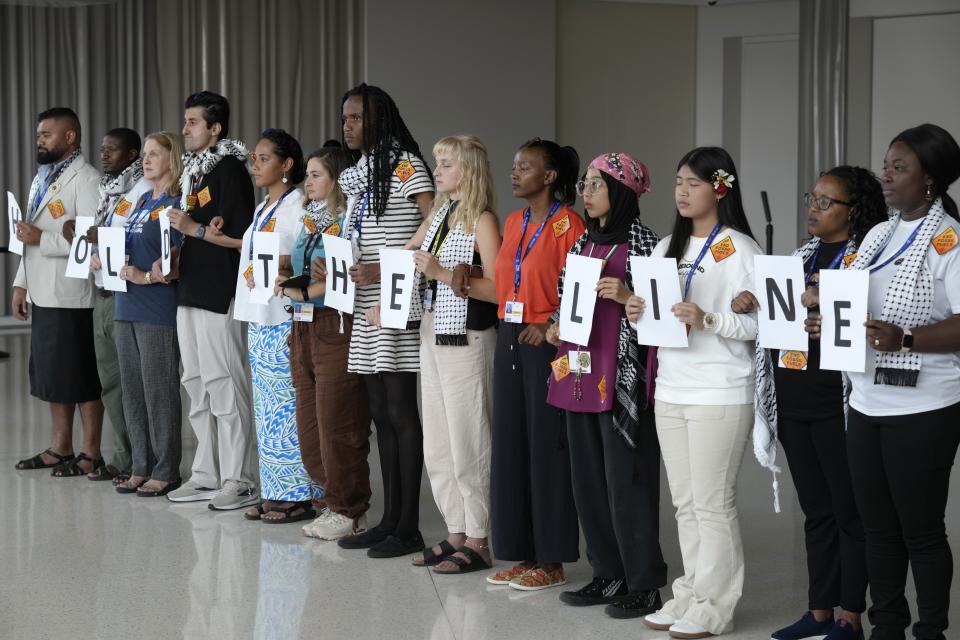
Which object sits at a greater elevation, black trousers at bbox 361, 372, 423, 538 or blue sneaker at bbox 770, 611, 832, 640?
black trousers at bbox 361, 372, 423, 538

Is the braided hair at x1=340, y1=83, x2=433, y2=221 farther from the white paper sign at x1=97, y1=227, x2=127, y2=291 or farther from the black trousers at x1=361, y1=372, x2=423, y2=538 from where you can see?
the white paper sign at x1=97, y1=227, x2=127, y2=291

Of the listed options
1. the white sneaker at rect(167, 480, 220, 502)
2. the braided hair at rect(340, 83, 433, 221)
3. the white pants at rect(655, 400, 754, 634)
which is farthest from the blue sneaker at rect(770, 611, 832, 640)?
the white sneaker at rect(167, 480, 220, 502)

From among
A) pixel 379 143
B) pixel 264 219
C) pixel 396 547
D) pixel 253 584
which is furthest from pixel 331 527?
pixel 379 143

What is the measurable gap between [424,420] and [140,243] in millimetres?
1939

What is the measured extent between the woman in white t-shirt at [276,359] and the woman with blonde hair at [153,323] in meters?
0.58

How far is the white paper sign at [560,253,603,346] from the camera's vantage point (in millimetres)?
3594

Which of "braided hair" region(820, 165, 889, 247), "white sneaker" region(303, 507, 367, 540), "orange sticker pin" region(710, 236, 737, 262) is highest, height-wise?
"braided hair" region(820, 165, 889, 247)

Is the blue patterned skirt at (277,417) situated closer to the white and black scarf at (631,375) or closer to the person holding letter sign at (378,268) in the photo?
the person holding letter sign at (378,268)

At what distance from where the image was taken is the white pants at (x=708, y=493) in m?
3.49

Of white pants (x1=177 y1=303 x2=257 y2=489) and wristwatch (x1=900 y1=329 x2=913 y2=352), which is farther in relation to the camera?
white pants (x1=177 y1=303 x2=257 y2=489)

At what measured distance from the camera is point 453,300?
4215mm

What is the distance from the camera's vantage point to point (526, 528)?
4188mm

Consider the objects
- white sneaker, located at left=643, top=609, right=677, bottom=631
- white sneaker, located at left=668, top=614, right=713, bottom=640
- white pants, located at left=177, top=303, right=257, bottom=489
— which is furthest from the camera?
white pants, located at left=177, top=303, right=257, bottom=489

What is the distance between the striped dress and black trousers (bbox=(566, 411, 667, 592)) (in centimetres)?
86
